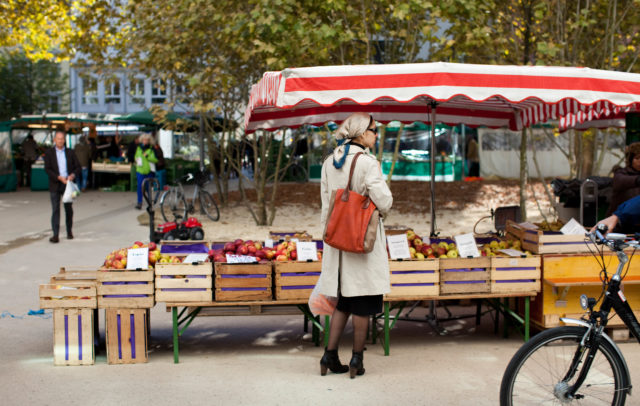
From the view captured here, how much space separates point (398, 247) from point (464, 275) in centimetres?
60

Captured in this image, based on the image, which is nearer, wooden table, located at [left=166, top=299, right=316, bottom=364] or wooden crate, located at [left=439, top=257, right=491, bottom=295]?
wooden table, located at [left=166, top=299, right=316, bottom=364]

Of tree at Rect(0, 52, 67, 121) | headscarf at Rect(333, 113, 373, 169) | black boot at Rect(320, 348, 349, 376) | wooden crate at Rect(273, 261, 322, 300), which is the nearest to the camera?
headscarf at Rect(333, 113, 373, 169)

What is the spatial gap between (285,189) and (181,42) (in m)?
9.68

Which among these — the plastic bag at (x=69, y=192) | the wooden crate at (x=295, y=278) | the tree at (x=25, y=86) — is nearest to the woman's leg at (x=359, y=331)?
the wooden crate at (x=295, y=278)

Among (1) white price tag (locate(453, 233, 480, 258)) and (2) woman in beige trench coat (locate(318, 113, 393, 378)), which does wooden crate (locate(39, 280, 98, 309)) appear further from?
(1) white price tag (locate(453, 233, 480, 258))

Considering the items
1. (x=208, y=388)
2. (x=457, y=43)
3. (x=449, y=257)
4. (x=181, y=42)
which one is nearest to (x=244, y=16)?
(x=181, y=42)

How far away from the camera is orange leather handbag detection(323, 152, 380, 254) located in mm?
4984

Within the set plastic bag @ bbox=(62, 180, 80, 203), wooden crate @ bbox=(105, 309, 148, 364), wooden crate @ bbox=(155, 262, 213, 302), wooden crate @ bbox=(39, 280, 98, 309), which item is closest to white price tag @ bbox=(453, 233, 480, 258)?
wooden crate @ bbox=(155, 262, 213, 302)

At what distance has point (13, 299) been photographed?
8.15 metres

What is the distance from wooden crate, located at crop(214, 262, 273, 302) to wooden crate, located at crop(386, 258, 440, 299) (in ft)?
3.27

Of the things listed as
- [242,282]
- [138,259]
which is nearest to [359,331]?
[242,282]

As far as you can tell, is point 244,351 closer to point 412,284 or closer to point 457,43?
point 412,284

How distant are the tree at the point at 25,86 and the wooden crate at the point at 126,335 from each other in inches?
1384

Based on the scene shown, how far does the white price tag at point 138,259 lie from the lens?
18.7 ft
